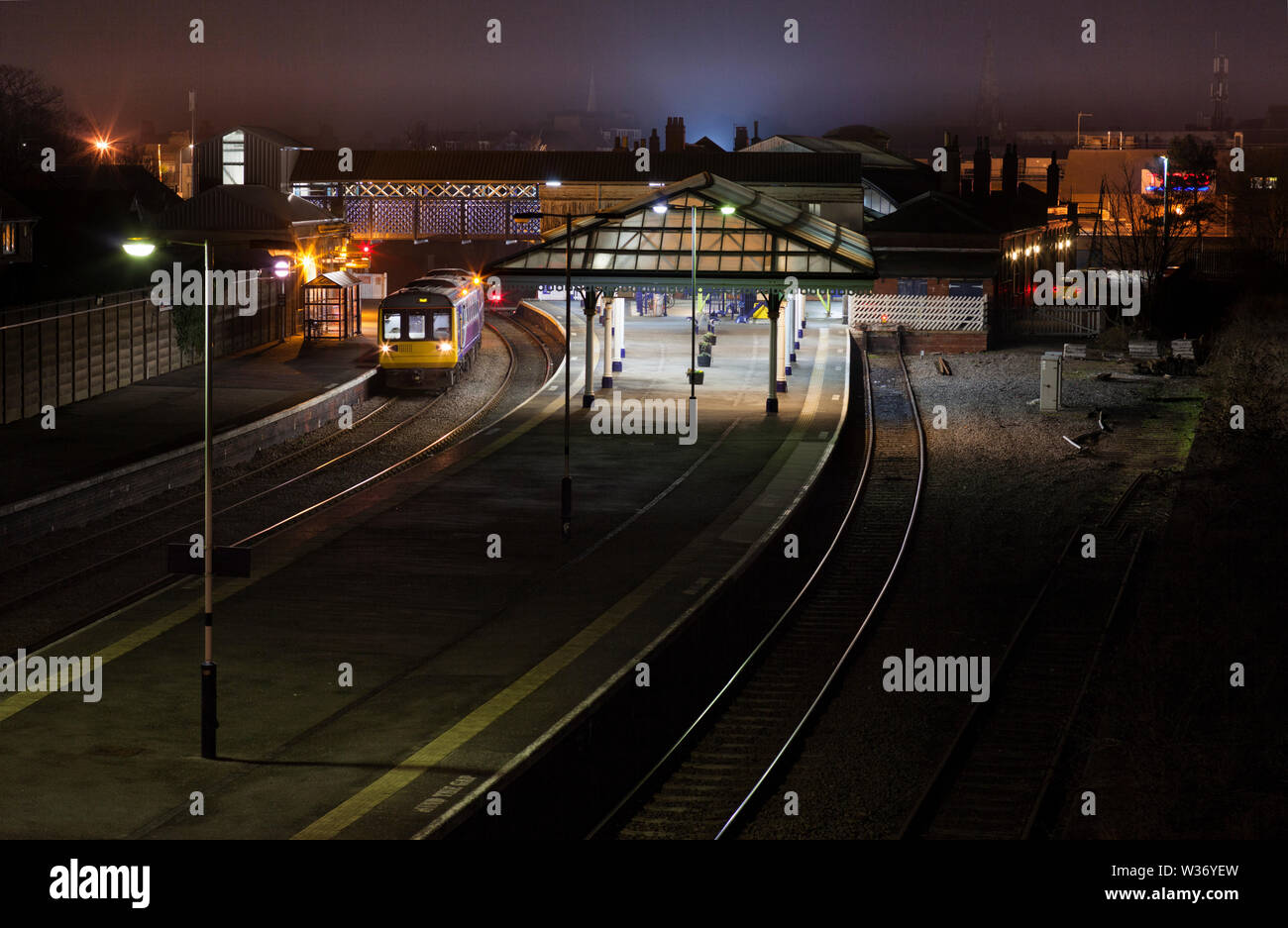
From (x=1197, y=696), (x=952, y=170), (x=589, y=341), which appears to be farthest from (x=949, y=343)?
(x=1197, y=696)

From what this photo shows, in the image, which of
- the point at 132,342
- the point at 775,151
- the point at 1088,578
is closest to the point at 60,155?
the point at 775,151

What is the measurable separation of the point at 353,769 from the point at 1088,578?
13.8 m

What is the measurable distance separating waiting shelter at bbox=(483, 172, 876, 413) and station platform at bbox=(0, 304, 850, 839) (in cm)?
647

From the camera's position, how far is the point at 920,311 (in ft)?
195

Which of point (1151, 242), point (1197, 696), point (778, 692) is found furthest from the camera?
point (1151, 242)

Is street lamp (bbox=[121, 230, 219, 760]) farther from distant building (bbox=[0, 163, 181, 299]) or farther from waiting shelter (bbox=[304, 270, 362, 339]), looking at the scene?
waiting shelter (bbox=[304, 270, 362, 339])

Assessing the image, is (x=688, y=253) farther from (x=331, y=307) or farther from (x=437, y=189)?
(x=437, y=189)

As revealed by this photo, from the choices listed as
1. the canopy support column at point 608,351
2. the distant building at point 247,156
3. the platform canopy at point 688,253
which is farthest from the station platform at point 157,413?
the distant building at point 247,156

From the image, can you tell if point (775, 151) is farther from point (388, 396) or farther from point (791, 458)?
point (791, 458)

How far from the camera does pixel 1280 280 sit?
77062mm

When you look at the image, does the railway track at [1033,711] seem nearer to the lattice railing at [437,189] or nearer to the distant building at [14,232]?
the distant building at [14,232]

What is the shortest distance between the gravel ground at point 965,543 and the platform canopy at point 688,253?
510 centimetres

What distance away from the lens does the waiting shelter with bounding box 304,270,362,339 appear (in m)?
50.8

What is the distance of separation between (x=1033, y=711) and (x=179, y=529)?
15059 millimetres
